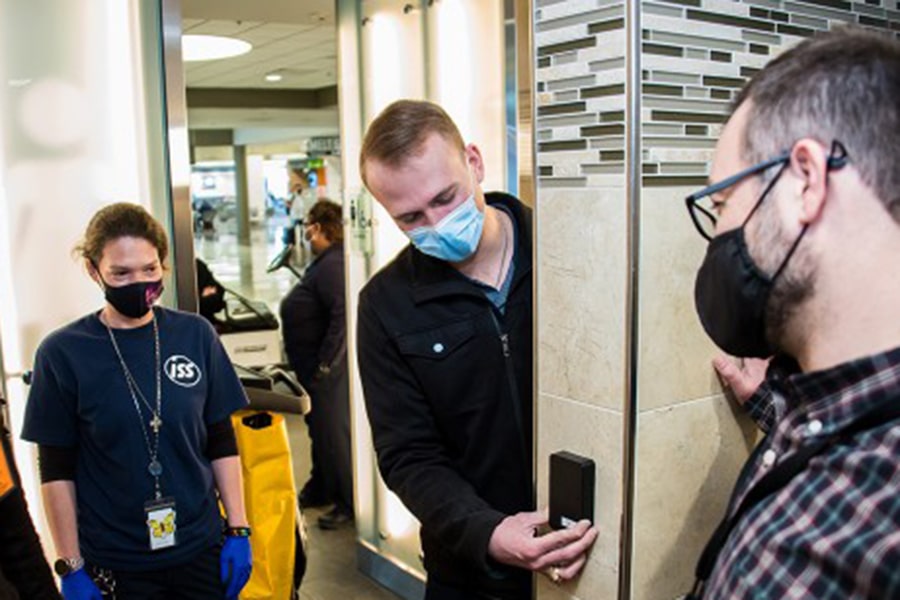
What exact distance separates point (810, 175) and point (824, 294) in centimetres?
12

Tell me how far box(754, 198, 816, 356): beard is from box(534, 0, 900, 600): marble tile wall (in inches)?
11.8

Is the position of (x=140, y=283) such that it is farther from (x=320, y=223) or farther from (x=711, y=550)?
(x=320, y=223)

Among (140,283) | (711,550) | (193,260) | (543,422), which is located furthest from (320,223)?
(711,550)

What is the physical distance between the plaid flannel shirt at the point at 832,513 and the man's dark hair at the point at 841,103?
0.62 feet

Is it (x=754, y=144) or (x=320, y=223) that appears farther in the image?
(x=320, y=223)

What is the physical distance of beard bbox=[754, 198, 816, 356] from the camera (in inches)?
33.1

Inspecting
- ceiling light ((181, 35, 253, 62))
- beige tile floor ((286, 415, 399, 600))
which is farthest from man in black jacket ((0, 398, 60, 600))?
ceiling light ((181, 35, 253, 62))

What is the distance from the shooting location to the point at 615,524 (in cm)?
124

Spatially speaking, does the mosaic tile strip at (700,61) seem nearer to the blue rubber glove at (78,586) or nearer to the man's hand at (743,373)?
the man's hand at (743,373)

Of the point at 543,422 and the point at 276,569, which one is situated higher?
the point at 543,422

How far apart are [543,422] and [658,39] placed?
64 cm

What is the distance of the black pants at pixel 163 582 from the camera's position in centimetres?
207

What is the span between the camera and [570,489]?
1.29 metres

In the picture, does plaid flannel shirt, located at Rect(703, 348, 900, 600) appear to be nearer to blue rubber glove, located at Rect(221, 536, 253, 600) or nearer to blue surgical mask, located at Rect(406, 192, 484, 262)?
blue surgical mask, located at Rect(406, 192, 484, 262)
